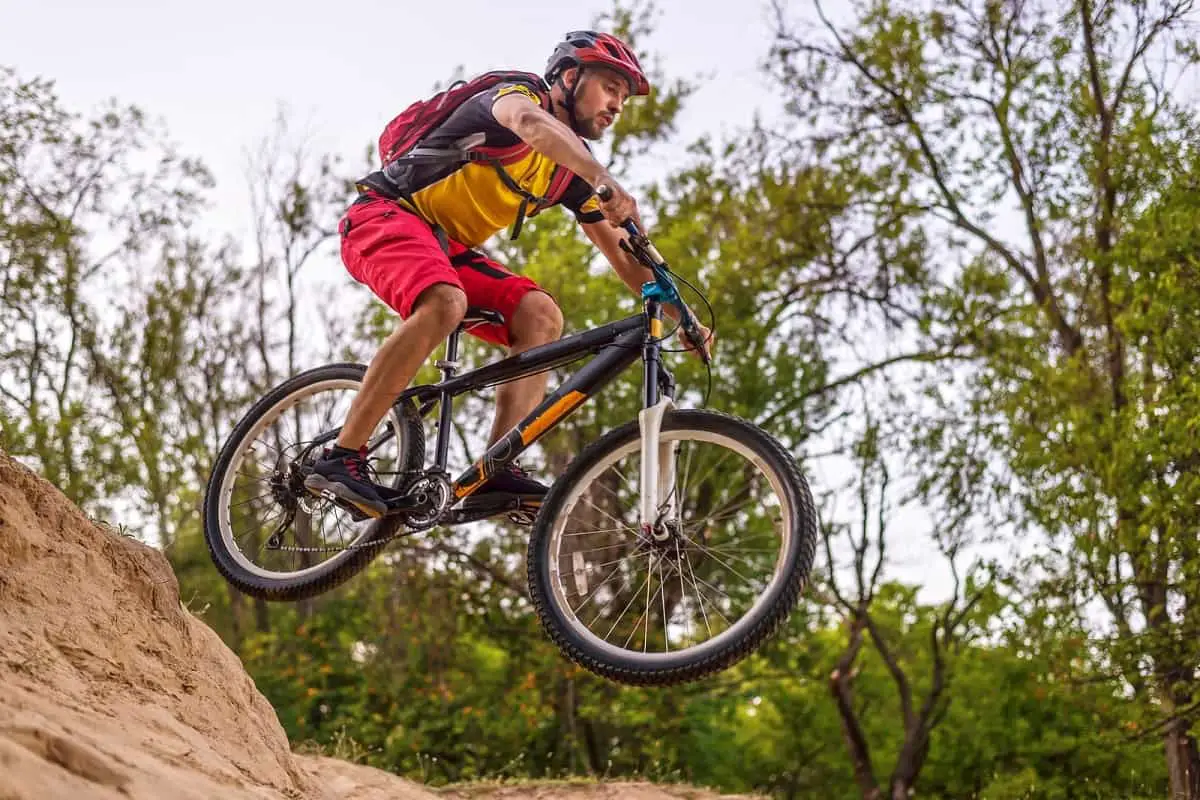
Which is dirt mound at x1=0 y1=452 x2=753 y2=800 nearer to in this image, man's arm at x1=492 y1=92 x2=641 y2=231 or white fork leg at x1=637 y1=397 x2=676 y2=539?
white fork leg at x1=637 y1=397 x2=676 y2=539

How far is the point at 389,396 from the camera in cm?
486

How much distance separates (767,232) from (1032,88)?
13.9 ft

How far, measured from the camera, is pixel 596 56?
464cm

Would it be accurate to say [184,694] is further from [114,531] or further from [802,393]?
[802,393]

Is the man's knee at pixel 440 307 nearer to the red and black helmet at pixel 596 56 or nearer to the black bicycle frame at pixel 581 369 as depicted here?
the black bicycle frame at pixel 581 369

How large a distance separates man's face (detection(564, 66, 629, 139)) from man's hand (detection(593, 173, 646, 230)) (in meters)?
0.64

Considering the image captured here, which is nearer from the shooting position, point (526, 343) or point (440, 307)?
point (440, 307)

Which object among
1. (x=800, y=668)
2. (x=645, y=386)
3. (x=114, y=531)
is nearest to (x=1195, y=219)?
(x=645, y=386)

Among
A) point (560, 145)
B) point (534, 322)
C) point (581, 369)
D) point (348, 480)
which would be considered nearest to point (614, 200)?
point (560, 145)

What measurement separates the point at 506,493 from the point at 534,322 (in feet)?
2.45

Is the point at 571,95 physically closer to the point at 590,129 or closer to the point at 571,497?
the point at 590,129

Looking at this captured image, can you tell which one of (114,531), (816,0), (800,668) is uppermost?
(816,0)

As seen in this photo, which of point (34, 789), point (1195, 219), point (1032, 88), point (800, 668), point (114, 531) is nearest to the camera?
point (34, 789)

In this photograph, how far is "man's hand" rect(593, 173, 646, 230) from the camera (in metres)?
4.16
